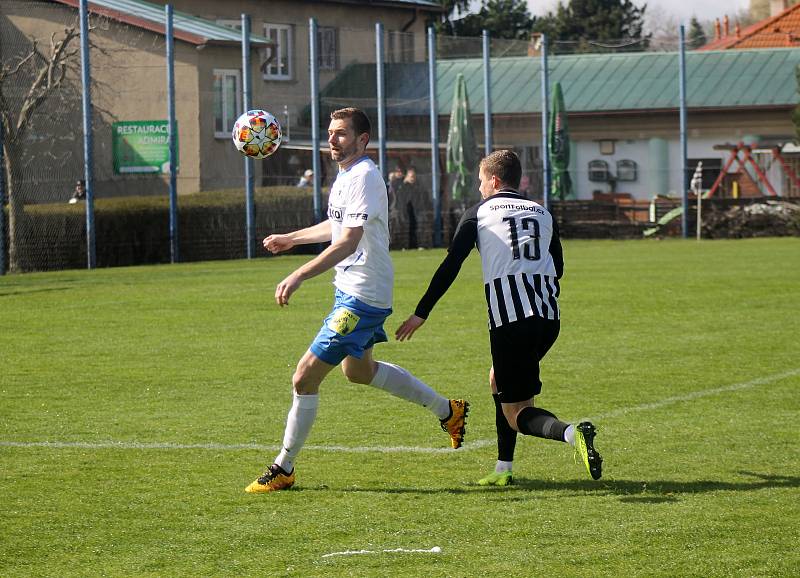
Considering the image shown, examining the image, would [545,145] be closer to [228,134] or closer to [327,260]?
[228,134]

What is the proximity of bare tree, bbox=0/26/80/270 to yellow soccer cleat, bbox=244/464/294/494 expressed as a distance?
19250 mm

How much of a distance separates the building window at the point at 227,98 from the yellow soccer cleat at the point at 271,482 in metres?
23.0

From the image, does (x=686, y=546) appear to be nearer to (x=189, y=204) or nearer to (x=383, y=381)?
(x=383, y=381)

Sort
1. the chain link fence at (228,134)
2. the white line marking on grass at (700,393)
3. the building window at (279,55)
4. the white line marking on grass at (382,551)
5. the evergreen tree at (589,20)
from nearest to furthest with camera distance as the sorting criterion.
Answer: the white line marking on grass at (382,551) < the white line marking on grass at (700,393) < the chain link fence at (228,134) < the building window at (279,55) < the evergreen tree at (589,20)

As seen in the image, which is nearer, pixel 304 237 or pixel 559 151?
pixel 304 237

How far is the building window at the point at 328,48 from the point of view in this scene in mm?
32250

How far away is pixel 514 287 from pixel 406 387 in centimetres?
105

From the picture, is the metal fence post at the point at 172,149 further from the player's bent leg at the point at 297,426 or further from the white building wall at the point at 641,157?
the white building wall at the point at 641,157

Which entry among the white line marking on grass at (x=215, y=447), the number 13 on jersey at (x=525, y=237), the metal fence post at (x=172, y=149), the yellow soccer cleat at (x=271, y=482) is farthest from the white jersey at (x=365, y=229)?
the metal fence post at (x=172, y=149)

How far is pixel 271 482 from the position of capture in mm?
7406

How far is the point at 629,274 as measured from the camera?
2353cm

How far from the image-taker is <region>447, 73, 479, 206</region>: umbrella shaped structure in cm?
3500

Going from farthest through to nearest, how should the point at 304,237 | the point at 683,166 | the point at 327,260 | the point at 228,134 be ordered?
1. the point at 683,166
2. the point at 228,134
3. the point at 304,237
4. the point at 327,260

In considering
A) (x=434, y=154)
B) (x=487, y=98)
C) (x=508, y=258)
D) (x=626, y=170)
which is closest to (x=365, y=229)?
(x=508, y=258)
